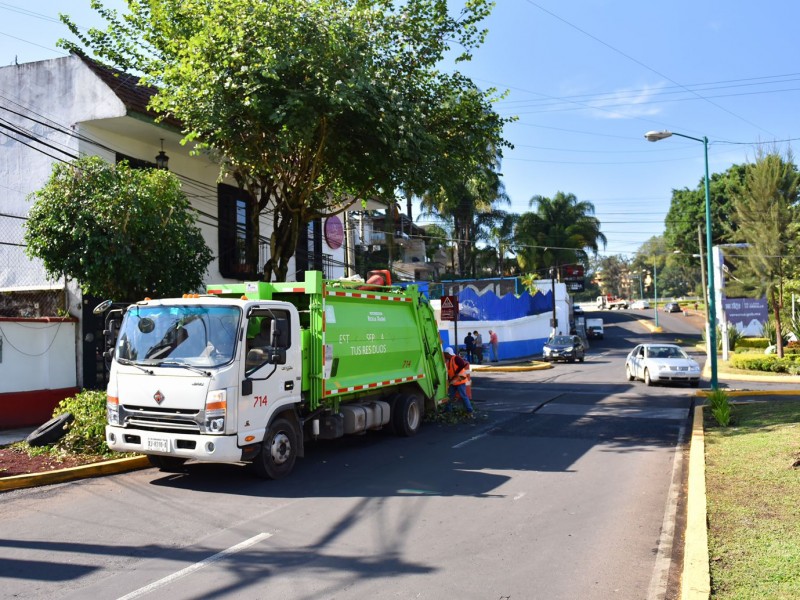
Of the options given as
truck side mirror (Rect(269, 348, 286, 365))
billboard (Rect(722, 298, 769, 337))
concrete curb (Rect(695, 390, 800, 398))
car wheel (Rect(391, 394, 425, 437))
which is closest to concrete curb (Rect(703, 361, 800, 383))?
concrete curb (Rect(695, 390, 800, 398))

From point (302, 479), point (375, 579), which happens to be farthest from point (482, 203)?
point (375, 579)

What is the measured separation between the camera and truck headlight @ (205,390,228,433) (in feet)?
26.3

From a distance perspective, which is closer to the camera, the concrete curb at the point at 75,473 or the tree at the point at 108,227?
the concrete curb at the point at 75,473

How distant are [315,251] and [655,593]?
20.0m

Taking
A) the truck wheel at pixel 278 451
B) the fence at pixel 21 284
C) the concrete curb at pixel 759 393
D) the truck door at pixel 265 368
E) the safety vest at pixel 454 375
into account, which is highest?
the fence at pixel 21 284

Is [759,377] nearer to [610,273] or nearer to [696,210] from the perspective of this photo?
[696,210]

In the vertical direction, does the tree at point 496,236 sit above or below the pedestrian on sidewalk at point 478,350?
above

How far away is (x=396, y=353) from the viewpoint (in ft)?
40.5

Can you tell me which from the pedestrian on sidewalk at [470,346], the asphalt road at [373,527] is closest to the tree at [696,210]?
the pedestrian on sidewalk at [470,346]

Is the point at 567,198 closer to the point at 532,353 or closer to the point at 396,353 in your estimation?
the point at 532,353

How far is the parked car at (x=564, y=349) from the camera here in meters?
36.0

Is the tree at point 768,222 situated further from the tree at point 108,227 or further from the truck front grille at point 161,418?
the truck front grille at point 161,418

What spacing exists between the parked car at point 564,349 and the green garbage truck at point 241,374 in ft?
86.5

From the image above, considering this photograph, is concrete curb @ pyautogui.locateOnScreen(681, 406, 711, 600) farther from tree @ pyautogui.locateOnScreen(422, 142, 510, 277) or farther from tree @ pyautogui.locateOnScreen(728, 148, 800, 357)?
tree @ pyautogui.locateOnScreen(422, 142, 510, 277)
